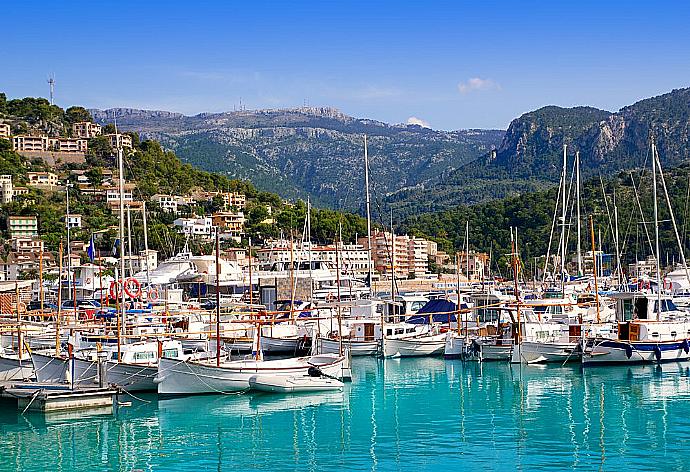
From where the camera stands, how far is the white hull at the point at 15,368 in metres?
32.0

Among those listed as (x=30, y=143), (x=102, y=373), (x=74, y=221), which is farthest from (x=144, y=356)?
(x=30, y=143)

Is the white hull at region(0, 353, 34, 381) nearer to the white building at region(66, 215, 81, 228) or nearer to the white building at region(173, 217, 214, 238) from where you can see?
the white building at region(66, 215, 81, 228)

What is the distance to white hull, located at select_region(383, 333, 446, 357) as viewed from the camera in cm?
4178

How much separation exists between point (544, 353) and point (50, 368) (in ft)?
60.7

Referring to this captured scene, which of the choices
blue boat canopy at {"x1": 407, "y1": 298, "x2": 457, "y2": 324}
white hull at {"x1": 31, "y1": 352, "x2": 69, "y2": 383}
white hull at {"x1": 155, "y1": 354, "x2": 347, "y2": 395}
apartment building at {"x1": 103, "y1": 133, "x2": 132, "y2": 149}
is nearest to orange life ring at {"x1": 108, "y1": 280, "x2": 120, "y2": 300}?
white hull at {"x1": 31, "y1": 352, "x2": 69, "y2": 383}

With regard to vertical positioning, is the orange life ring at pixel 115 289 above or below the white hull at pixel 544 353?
above

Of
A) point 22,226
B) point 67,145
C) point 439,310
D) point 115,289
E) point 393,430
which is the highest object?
point 67,145

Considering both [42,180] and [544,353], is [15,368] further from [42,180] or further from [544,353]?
[42,180]

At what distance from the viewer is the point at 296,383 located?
105 ft

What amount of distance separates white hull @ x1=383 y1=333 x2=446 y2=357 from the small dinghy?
8.98m

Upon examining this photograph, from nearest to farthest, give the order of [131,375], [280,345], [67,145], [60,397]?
1. [60,397]
2. [131,375]
3. [280,345]
4. [67,145]

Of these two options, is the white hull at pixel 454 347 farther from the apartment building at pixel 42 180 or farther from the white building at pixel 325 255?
the apartment building at pixel 42 180

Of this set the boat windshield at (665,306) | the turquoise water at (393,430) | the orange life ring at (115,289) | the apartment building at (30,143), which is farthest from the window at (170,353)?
the apartment building at (30,143)

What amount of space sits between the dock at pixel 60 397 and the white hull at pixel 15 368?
273 cm
